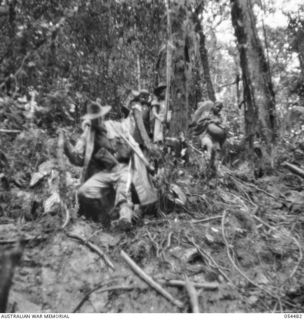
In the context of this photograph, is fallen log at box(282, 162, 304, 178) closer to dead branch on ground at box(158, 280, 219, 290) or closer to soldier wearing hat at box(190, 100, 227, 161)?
soldier wearing hat at box(190, 100, 227, 161)

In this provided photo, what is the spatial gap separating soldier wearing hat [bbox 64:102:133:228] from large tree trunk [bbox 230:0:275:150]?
392 centimetres

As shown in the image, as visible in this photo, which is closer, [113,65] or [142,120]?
[142,120]

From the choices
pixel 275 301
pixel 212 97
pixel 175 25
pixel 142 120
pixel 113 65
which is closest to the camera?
pixel 275 301

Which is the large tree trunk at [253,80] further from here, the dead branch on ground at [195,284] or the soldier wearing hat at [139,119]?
the dead branch on ground at [195,284]

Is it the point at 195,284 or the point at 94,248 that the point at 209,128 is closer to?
the point at 94,248

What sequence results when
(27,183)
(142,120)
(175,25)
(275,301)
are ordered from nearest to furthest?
(275,301) → (142,120) → (27,183) → (175,25)

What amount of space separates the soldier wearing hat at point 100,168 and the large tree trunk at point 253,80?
3.92 metres

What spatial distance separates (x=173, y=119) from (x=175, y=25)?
1678 mm

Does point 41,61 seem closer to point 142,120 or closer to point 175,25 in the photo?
point 142,120

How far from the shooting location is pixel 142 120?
5.55m

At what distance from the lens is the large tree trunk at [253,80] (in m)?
8.02

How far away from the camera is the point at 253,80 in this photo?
817cm

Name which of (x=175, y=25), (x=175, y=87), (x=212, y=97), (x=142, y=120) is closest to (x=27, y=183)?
(x=142, y=120)

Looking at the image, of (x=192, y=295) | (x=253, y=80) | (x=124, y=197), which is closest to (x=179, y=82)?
(x=253, y=80)
